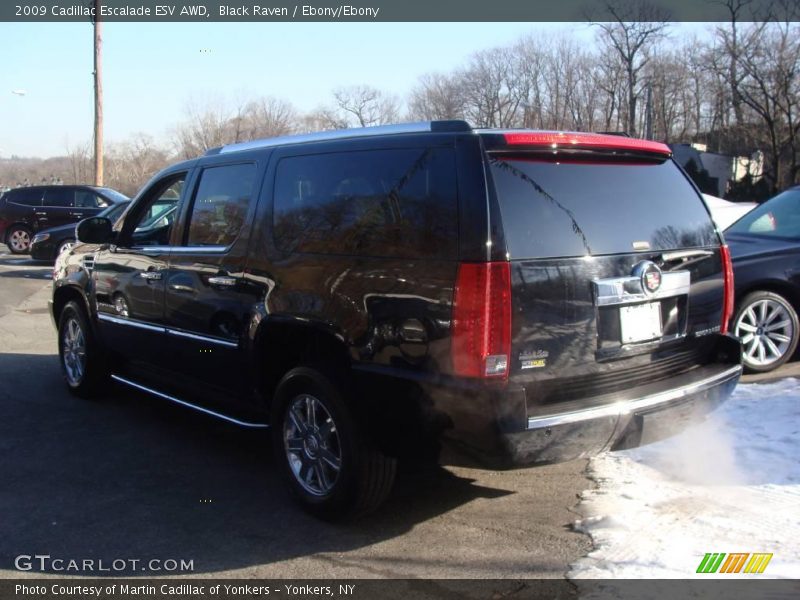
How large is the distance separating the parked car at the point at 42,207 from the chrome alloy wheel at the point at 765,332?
1678 centimetres

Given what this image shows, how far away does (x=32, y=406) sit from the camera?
6.14 meters

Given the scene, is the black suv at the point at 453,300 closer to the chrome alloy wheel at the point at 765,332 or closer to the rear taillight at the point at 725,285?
the rear taillight at the point at 725,285

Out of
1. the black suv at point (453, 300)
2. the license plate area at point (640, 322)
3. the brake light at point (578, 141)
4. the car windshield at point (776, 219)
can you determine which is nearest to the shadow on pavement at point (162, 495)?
Answer: the black suv at point (453, 300)

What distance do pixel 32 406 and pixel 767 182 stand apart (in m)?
39.1

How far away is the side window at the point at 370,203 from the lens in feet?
11.1

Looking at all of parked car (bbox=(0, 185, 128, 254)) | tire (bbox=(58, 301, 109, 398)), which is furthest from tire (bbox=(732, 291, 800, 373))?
parked car (bbox=(0, 185, 128, 254))

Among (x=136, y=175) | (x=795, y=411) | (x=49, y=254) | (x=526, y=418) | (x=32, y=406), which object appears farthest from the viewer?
(x=136, y=175)

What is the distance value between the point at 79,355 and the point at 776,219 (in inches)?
258

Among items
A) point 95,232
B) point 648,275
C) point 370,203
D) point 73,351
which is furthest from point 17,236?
point 648,275

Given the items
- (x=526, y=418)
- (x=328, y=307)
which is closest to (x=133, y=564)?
(x=328, y=307)

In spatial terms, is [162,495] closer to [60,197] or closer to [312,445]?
[312,445]

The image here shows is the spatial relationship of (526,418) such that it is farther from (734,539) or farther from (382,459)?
(734,539)

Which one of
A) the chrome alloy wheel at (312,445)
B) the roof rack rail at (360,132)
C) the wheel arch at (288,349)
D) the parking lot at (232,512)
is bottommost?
the parking lot at (232,512)

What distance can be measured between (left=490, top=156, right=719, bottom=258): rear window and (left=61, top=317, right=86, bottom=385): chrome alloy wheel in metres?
4.29
